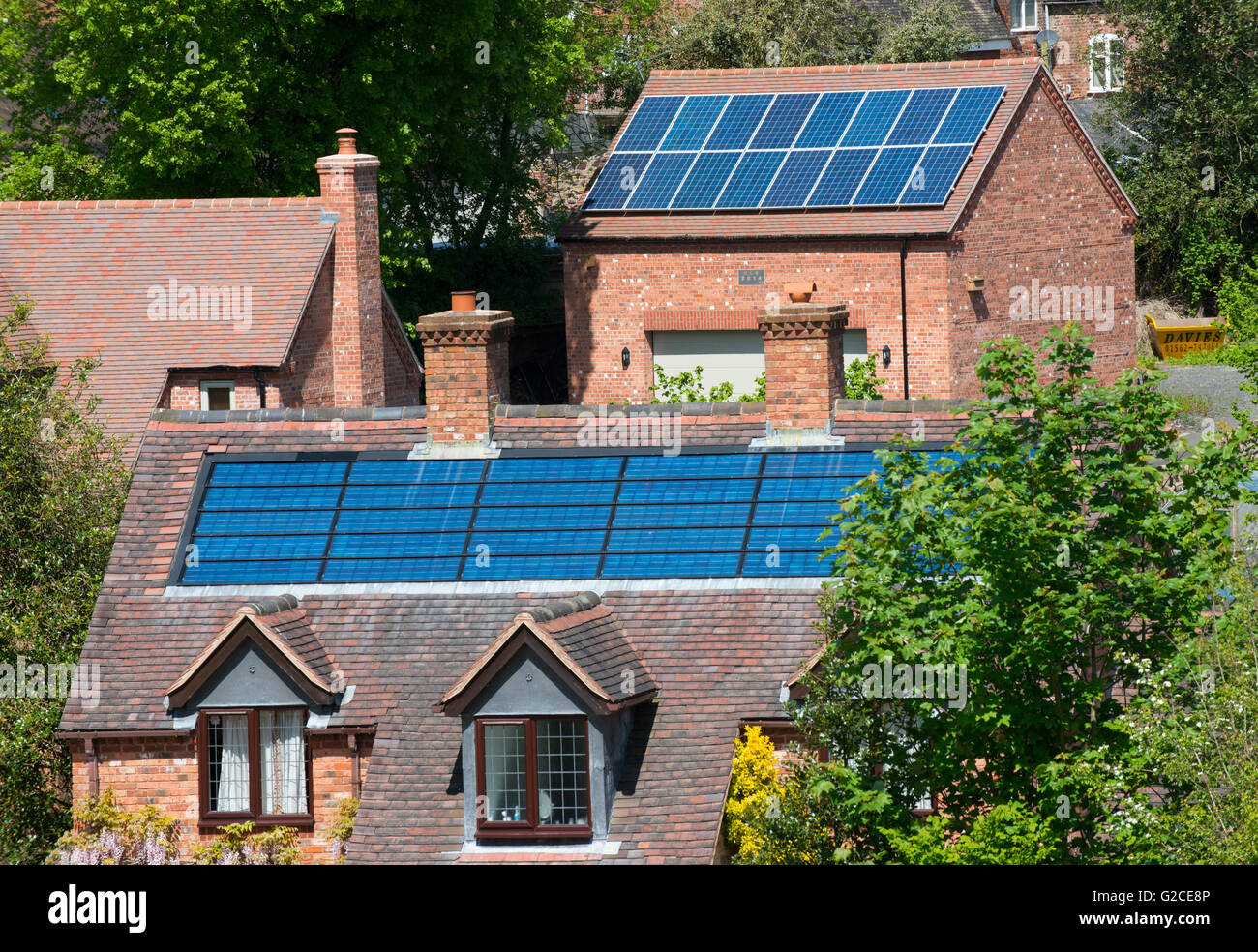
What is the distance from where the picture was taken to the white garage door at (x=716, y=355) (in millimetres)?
36125

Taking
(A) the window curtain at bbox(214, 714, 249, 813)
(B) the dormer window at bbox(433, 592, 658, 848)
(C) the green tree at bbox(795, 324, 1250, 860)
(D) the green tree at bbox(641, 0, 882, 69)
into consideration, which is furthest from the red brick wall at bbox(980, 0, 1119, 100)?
(A) the window curtain at bbox(214, 714, 249, 813)

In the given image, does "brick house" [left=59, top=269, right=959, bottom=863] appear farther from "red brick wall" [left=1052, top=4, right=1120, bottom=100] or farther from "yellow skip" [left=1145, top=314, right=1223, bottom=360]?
"red brick wall" [left=1052, top=4, right=1120, bottom=100]

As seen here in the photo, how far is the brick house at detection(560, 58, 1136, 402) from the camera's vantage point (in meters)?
34.0

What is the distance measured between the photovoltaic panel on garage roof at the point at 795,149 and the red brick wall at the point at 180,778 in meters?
22.1

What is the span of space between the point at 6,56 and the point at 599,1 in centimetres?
2091

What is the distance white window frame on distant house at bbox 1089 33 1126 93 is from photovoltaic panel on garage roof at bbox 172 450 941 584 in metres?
38.9

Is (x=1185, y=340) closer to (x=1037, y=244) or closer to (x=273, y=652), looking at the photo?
(x=1037, y=244)

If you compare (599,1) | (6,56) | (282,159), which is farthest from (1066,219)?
(6,56)

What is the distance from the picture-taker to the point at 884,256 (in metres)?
34.2

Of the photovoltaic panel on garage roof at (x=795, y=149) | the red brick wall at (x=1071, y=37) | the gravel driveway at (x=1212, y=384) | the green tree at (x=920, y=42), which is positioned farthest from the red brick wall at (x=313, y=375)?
the red brick wall at (x=1071, y=37)

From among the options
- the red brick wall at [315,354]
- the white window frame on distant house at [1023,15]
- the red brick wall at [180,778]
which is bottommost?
the red brick wall at [180,778]

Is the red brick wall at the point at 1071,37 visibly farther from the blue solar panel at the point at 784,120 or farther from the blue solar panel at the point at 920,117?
the blue solar panel at the point at 920,117
